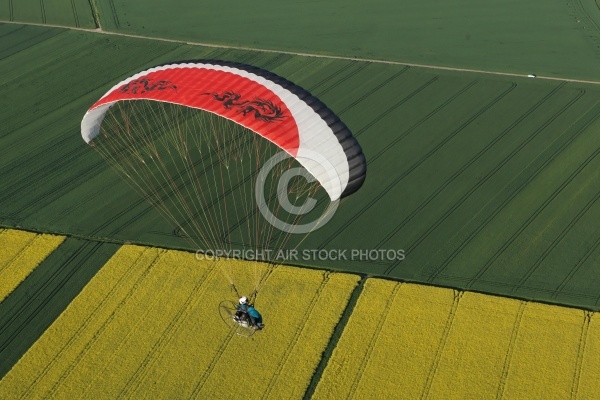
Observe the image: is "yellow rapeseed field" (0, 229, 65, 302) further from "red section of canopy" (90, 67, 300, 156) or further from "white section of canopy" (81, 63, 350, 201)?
"white section of canopy" (81, 63, 350, 201)

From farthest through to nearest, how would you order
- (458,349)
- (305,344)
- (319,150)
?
(305,344) → (458,349) → (319,150)

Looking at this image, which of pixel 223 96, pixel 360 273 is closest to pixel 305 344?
pixel 360 273

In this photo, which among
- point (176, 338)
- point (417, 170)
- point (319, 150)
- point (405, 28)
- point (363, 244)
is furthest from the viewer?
point (405, 28)

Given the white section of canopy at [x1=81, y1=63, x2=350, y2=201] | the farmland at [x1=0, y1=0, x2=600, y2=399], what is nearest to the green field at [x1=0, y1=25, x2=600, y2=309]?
the farmland at [x1=0, y1=0, x2=600, y2=399]

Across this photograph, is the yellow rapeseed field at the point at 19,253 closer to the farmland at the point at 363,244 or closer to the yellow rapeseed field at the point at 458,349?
the farmland at the point at 363,244

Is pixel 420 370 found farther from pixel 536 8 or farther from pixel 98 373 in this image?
pixel 536 8

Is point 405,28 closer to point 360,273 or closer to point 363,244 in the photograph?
point 363,244
